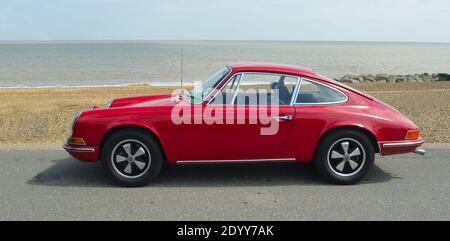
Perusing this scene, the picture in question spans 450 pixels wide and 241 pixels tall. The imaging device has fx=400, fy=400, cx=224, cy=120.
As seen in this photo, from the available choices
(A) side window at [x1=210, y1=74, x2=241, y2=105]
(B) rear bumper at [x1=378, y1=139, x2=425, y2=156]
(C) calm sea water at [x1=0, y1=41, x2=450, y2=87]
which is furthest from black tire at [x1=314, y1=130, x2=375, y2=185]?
(C) calm sea water at [x1=0, y1=41, x2=450, y2=87]

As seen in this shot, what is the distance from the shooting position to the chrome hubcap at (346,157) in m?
4.55

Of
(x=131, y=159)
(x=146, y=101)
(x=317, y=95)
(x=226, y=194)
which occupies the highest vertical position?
(x=317, y=95)

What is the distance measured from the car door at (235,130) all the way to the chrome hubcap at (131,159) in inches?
17.0

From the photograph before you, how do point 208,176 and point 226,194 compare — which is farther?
point 208,176

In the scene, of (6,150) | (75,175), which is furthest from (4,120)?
(75,175)

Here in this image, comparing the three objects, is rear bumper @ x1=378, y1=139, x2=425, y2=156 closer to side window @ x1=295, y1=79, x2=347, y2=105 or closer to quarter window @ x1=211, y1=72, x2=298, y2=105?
side window @ x1=295, y1=79, x2=347, y2=105

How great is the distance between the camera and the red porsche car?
14.5 ft

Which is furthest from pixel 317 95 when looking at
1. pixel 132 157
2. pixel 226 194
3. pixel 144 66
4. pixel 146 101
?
pixel 144 66

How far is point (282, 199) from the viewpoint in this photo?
13.7 ft

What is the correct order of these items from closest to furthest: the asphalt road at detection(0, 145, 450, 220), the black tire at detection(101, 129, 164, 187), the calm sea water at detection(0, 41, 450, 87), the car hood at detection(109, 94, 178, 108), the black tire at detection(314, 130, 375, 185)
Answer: the asphalt road at detection(0, 145, 450, 220) < the black tire at detection(101, 129, 164, 187) < the black tire at detection(314, 130, 375, 185) < the car hood at detection(109, 94, 178, 108) < the calm sea water at detection(0, 41, 450, 87)

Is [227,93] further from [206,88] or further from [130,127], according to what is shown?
[130,127]

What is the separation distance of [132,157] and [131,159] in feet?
0.09

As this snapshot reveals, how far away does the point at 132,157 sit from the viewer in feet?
14.7

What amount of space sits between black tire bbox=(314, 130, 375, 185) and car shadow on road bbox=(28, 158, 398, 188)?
197 mm
